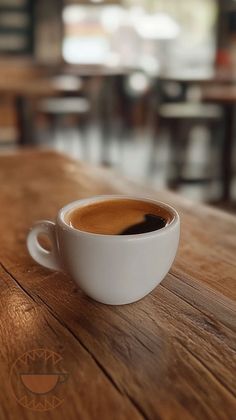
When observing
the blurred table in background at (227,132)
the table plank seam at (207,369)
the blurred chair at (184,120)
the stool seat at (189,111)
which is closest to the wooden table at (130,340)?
the table plank seam at (207,369)

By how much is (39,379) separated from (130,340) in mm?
108

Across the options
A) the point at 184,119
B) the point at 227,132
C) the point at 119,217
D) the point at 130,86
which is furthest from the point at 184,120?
the point at 119,217

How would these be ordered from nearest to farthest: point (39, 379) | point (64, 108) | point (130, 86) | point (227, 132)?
1. point (39, 379)
2. point (227, 132)
3. point (130, 86)
4. point (64, 108)

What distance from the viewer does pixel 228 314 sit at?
590mm

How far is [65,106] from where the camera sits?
188 inches

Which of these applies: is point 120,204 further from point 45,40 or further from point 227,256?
point 45,40

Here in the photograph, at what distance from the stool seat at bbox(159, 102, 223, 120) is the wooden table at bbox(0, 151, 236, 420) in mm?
3411

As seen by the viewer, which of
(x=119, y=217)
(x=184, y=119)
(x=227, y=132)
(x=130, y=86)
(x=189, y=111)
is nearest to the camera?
(x=119, y=217)

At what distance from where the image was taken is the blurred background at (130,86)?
161 inches

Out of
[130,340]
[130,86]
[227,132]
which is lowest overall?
[227,132]

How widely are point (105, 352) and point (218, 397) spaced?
4.9 inches

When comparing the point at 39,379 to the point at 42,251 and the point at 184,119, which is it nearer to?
the point at 42,251

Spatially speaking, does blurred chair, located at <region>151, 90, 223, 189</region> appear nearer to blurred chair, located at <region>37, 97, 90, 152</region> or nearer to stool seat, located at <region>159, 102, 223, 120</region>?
stool seat, located at <region>159, 102, 223, 120</region>

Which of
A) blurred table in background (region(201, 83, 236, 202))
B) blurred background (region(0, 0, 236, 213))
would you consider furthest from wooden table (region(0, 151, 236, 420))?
blurred table in background (region(201, 83, 236, 202))
